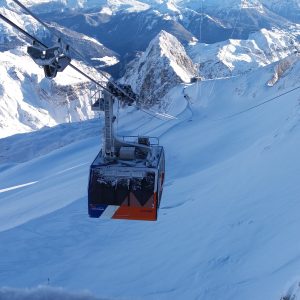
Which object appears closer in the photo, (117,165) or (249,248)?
(117,165)

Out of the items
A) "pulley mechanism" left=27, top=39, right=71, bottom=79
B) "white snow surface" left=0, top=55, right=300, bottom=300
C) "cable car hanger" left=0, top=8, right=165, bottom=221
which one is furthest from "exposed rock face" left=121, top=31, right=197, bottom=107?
"pulley mechanism" left=27, top=39, right=71, bottom=79

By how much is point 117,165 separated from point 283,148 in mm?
12345

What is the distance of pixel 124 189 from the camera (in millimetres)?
14820

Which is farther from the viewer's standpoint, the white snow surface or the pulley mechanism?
the white snow surface

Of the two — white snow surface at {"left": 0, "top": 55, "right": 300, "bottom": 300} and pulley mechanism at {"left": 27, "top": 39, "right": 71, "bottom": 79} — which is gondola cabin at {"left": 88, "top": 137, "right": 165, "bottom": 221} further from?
pulley mechanism at {"left": 27, "top": 39, "right": 71, "bottom": 79}

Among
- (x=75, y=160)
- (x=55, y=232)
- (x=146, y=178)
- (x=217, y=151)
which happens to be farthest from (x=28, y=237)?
(x=75, y=160)

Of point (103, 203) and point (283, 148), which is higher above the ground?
point (103, 203)

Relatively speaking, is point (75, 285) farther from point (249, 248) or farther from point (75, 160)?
point (75, 160)

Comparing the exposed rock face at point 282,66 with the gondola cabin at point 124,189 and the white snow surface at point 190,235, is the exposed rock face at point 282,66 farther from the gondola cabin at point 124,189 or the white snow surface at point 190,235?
the gondola cabin at point 124,189

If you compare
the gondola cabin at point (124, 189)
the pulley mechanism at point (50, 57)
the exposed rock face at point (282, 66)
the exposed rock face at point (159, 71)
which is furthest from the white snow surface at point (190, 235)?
the exposed rock face at point (159, 71)

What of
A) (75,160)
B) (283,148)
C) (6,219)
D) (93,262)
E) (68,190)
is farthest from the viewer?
(75,160)

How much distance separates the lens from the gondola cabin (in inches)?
579

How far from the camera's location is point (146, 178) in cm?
1472

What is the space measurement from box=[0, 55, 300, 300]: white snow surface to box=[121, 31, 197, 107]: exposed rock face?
60719 millimetres
